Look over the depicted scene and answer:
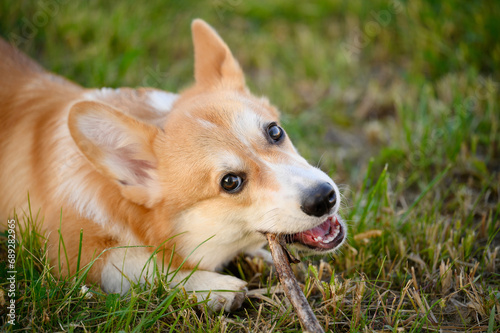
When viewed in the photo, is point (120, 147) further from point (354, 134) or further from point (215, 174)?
point (354, 134)

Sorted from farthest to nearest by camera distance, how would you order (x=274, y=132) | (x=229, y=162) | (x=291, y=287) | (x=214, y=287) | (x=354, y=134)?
(x=354, y=134), (x=274, y=132), (x=214, y=287), (x=229, y=162), (x=291, y=287)

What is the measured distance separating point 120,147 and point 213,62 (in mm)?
860

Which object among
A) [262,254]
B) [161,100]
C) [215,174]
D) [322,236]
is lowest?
[262,254]

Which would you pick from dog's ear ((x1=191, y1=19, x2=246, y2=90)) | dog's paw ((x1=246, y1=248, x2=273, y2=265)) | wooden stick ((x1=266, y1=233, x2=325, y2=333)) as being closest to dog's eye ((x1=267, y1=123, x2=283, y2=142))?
dog's ear ((x1=191, y1=19, x2=246, y2=90))

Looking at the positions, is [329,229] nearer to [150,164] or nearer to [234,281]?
[234,281]

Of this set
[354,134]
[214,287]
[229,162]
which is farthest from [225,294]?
[354,134]

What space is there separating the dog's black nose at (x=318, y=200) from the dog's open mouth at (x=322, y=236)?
223 millimetres

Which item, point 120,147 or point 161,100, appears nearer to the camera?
point 120,147

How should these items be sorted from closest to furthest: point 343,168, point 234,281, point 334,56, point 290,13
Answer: point 234,281 < point 343,168 < point 334,56 < point 290,13

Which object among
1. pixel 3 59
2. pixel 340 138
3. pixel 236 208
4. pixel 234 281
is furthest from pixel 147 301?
pixel 340 138

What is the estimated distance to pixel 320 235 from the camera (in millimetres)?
2348

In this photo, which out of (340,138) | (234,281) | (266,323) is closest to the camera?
(266,323)

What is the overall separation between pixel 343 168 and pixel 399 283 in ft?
4.19

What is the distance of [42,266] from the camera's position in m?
2.39
